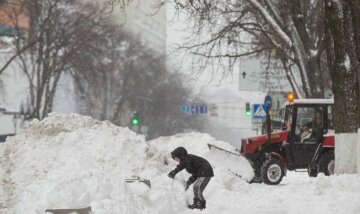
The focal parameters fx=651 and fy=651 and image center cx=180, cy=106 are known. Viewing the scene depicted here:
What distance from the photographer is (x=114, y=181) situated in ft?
33.4

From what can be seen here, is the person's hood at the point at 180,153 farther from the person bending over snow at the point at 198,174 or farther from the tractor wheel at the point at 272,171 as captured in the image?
the tractor wheel at the point at 272,171

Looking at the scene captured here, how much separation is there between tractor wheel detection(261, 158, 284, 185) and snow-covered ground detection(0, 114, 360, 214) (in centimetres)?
52

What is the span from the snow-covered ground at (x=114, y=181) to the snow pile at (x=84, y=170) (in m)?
0.01

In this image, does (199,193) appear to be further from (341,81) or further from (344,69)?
(344,69)

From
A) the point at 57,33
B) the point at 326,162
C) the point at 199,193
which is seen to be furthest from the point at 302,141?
the point at 57,33

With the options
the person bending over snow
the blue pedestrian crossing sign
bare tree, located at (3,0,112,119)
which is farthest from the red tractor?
bare tree, located at (3,0,112,119)

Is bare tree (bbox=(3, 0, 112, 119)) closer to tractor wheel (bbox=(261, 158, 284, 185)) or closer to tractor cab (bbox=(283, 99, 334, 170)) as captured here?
tractor cab (bbox=(283, 99, 334, 170))

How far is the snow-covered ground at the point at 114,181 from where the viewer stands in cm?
985

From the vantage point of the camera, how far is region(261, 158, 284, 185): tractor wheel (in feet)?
54.1

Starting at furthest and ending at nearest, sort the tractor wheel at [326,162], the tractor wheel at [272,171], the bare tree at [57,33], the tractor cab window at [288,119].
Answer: the bare tree at [57,33] → the tractor cab window at [288,119] → the tractor wheel at [326,162] → the tractor wheel at [272,171]

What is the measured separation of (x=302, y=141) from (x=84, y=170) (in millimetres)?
7387

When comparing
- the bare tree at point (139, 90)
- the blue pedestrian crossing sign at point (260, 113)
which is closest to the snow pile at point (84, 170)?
the blue pedestrian crossing sign at point (260, 113)

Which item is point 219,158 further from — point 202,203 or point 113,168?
point 202,203

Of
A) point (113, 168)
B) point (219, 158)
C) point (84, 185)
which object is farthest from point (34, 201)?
point (219, 158)
